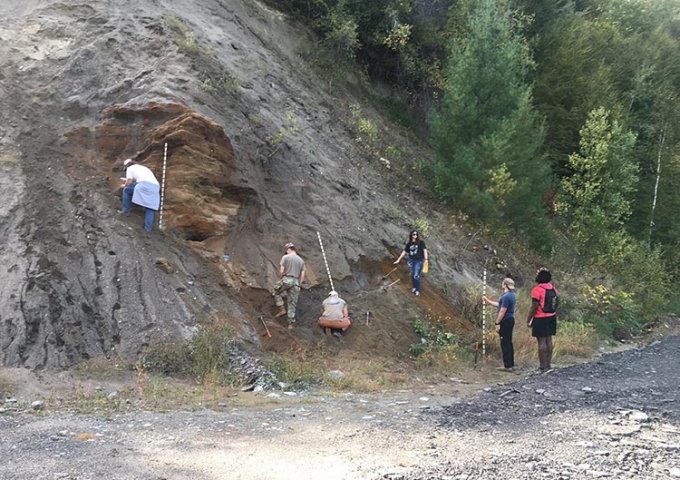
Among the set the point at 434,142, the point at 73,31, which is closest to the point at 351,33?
the point at 434,142

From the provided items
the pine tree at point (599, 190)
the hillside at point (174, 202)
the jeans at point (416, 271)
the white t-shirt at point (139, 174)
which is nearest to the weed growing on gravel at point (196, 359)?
the hillside at point (174, 202)

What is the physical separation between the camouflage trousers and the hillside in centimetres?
27

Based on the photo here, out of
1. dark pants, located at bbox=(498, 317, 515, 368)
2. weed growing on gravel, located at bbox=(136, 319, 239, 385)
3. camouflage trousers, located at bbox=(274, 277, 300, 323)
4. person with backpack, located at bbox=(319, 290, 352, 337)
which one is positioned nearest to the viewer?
weed growing on gravel, located at bbox=(136, 319, 239, 385)

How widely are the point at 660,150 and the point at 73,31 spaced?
931 inches

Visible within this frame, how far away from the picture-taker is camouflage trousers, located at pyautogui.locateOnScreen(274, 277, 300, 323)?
1123cm

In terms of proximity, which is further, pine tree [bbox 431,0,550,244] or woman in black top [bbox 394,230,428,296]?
pine tree [bbox 431,0,550,244]

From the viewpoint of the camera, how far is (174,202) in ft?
38.2

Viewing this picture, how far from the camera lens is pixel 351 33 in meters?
19.5

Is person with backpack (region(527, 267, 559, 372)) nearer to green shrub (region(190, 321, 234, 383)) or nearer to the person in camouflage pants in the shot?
the person in camouflage pants

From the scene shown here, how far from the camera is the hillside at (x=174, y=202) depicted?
9.99 meters

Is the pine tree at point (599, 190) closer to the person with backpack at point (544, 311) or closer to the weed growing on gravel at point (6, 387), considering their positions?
the person with backpack at point (544, 311)

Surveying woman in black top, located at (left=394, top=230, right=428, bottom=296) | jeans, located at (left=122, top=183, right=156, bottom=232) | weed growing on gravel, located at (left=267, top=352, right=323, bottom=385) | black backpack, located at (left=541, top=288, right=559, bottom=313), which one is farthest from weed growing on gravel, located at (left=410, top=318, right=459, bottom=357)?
jeans, located at (left=122, top=183, right=156, bottom=232)

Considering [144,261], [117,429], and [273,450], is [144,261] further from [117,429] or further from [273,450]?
[273,450]

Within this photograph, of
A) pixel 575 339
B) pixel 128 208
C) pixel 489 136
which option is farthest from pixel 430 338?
pixel 489 136
